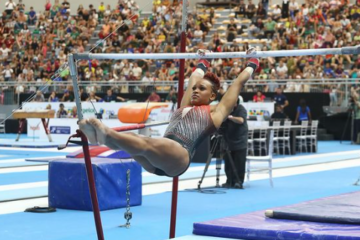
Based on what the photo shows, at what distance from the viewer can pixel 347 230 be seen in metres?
5.88

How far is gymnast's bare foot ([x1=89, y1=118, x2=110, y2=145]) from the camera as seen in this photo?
458 cm

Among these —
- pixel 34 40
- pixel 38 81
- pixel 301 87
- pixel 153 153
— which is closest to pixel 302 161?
pixel 301 87

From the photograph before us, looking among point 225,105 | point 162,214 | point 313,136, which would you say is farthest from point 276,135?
point 225,105

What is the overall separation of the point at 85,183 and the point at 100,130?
→ 4.24 metres

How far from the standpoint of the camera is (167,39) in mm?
25375

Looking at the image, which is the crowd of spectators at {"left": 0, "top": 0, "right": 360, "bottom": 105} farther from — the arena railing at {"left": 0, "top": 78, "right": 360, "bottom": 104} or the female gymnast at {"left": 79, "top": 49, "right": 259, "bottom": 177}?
the female gymnast at {"left": 79, "top": 49, "right": 259, "bottom": 177}

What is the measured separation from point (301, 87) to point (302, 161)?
278 inches

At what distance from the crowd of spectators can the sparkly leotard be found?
16.1 m

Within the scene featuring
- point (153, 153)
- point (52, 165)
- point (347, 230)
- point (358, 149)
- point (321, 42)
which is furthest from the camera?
point (321, 42)

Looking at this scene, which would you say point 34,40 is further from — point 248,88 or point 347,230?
point 347,230

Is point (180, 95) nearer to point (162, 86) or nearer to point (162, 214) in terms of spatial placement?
point (162, 214)

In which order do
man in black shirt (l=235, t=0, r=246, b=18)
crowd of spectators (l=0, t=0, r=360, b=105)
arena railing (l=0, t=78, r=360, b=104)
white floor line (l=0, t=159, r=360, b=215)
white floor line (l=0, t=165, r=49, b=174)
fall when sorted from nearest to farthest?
white floor line (l=0, t=159, r=360, b=215), white floor line (l=0, t=165, r=49, b=174), arena railing (l=0, t=78, r=360, b=104), crowd of spectators (l=0, t=0, r=360, b=105), man in black shirt (l=235, t=0, r=246, b=18)

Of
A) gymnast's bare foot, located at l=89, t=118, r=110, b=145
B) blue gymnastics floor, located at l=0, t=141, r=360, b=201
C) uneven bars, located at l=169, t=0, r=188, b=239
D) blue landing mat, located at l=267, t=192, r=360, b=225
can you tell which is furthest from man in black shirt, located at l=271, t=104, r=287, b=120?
gymnast's bare foot, located at l=89, t=118, r=110, b=145

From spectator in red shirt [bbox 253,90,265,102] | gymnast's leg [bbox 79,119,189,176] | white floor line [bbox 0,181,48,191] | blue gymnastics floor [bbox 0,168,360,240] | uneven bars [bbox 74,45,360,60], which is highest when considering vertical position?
uneven bars [bbox 74,45,360,60]
